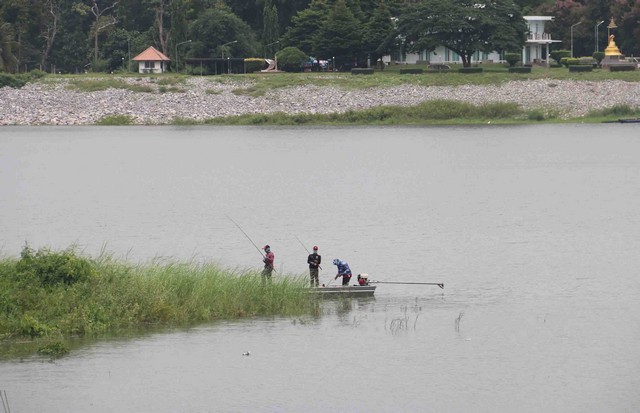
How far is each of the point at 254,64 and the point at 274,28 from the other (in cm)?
752

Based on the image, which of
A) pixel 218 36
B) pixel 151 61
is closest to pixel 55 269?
pixel 151 61

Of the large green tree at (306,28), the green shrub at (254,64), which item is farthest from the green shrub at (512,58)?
the green shrub at (254,64)

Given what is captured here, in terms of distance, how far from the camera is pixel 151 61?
146500 mm

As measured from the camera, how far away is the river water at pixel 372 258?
32.1 m

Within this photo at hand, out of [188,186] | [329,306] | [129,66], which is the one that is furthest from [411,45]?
[329,306]

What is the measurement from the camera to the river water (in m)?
32.1

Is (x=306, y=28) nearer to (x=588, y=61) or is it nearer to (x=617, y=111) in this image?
(x=588, y=61)

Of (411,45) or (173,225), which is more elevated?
(411,45)

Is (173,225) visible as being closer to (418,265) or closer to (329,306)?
(418,265)

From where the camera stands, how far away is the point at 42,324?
1348 inches

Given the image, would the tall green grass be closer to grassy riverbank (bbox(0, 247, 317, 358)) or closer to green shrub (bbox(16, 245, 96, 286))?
grassy riverbank (bbox(0, 247, 317, 358))

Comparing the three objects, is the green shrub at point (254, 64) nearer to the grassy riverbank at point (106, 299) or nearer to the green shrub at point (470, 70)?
the green shrub at point (470, 70)

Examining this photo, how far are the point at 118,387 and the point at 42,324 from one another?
3410 millimetres

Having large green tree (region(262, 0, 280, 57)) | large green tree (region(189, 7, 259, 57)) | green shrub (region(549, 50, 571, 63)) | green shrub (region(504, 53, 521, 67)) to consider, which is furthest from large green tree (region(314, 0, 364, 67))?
green shrub (region(549, 50, 571, 63))
